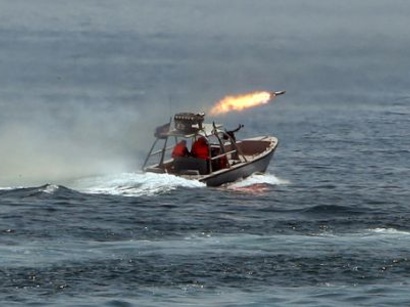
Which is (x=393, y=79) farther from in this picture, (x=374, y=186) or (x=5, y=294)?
(x=5, y=294)

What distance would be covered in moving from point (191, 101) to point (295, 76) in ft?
64.4

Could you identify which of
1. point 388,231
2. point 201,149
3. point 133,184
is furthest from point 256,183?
point 388,231

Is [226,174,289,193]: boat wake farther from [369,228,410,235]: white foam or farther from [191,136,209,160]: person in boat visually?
[369,228,410,235]: white foam

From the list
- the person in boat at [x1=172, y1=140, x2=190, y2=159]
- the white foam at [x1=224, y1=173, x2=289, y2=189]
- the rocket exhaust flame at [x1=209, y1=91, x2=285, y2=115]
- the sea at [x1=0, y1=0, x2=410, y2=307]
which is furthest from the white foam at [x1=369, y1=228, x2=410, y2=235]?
the rocket exhaust flame at [x1=209, y1=91, x2=285, y2=115]

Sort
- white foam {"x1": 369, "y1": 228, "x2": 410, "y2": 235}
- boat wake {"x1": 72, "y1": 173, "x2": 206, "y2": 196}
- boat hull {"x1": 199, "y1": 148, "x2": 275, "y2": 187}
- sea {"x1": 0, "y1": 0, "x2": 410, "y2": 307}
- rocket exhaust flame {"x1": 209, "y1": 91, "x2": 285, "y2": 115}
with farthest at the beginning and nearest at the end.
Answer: rocket exhaust flame {"x1": 209, "y1": 91, "x2": 285, "y2": 115}, boat hull {"x1": 199, "y1": 148, "x2": 275, "y2": 187}, boat wake {"x1": 72, "y1": 173, "x2": 206, "y2": 196}, white foam {"x1": 369, "y1": 228, "x2": 410, "y2": 235}, sea {"x1": 0, "y1": 0, "x2": 410, "y2": 307}

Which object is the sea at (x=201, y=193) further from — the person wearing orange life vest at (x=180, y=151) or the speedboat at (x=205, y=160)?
the person wearing orange life vest at (x=180, y=151)

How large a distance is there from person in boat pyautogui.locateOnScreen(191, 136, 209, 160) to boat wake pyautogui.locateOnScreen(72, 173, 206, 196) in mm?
2302

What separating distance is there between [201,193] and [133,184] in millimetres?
3470

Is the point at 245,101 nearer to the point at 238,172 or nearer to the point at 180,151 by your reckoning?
the point at 238,172

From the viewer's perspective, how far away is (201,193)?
89.4m

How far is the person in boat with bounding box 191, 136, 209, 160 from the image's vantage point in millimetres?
92938

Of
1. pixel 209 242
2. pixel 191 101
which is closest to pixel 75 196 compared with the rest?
pixel 209 242

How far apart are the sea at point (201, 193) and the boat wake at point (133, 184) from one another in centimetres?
14

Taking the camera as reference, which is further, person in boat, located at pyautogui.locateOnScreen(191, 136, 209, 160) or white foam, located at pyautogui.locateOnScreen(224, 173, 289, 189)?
white foam, located at pyautogui.locateOnScreen(224, 173, 289, 189)
